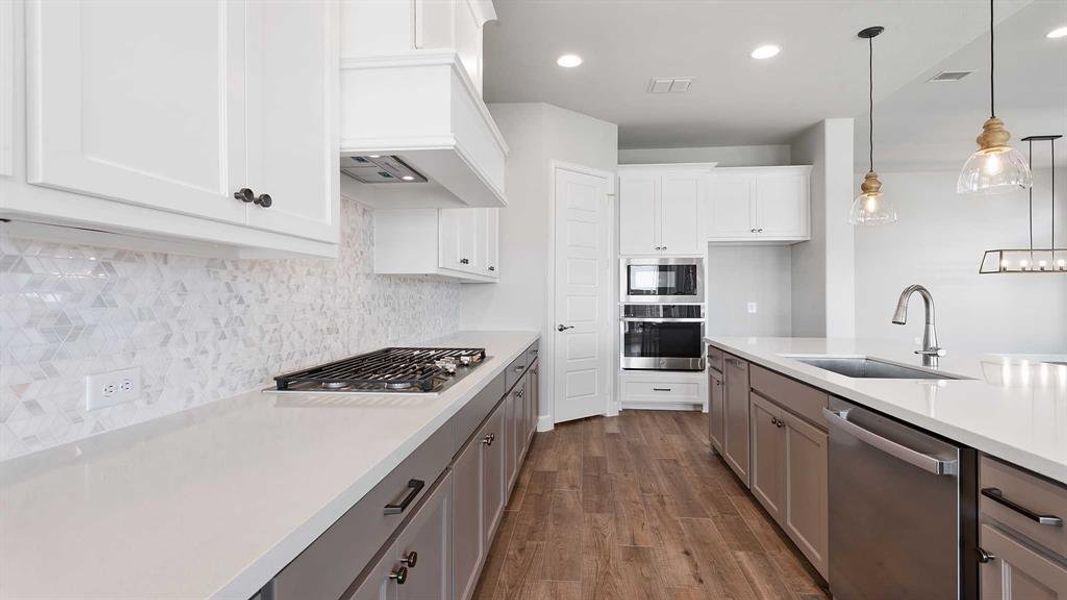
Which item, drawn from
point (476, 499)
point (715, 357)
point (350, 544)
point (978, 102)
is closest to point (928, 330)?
point (715, 357)

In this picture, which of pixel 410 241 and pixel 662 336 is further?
pixel 662 336

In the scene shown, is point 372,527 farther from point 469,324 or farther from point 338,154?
point 469,324

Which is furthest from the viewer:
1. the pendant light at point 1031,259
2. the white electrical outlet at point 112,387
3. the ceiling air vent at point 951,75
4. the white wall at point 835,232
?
the pendant light at point 1031,259

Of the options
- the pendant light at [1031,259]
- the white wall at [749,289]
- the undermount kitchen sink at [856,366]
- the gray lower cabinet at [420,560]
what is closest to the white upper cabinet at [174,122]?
the gray lower cabinet at [420,560]

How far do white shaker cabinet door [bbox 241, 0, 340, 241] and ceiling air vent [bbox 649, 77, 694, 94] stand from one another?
300 cm

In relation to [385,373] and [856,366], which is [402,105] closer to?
[385,373]

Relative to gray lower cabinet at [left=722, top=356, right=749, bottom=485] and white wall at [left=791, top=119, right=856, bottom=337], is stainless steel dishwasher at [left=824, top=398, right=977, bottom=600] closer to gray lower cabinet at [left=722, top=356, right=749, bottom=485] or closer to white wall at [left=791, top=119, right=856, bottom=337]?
gray lower cabinet at [left=722, top=356, right=749, bottom=485]

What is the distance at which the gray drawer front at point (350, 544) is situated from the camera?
2.12 feet

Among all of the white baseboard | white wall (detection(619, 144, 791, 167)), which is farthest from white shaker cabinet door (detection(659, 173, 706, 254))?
the white baseboard

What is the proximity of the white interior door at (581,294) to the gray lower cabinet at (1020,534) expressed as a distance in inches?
129

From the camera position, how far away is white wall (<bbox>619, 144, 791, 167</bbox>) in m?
5.45

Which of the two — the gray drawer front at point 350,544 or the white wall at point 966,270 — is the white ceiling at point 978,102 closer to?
the white wall at point 966,270

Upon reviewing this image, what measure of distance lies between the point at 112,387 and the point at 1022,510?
1.89 m

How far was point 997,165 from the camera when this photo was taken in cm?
219
